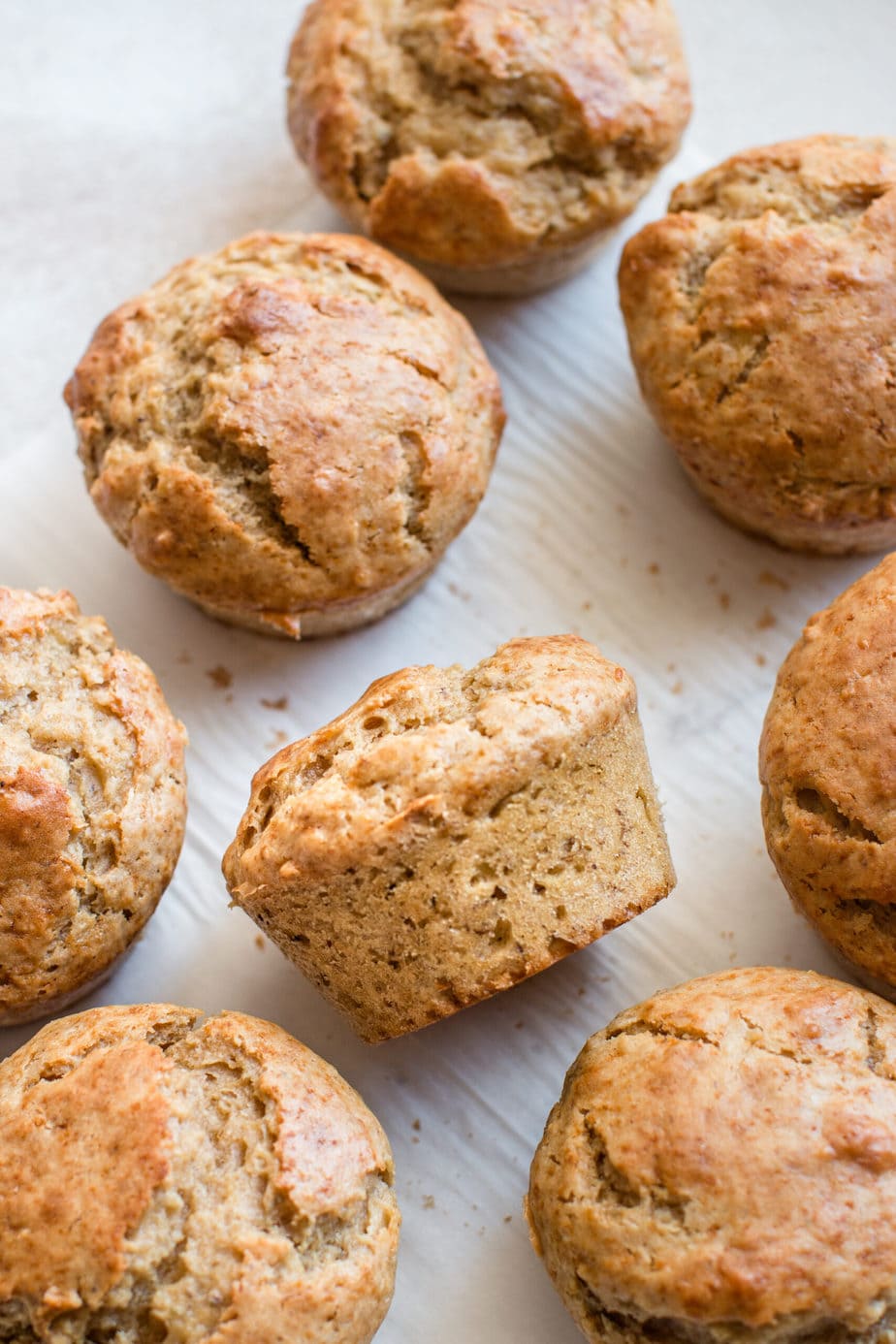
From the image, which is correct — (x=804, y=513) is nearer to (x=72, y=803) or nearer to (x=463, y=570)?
(x=463, y=570)

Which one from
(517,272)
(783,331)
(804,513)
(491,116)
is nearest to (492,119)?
(491,116)

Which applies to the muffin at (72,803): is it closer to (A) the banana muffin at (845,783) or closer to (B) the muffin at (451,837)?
(B) the muffin at (451,837)

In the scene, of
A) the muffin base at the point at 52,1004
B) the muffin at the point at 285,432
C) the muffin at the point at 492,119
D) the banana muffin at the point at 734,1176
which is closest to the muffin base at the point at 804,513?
the muffin at the point at 285,432

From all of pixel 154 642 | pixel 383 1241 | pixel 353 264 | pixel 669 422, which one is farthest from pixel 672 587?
pixel 383 1241

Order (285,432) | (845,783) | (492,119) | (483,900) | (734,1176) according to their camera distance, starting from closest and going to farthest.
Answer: (734,1176)
(483,900)
(845,783)
(285,432)
(492,119)

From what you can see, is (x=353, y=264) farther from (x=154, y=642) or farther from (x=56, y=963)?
(x=56, y=963)

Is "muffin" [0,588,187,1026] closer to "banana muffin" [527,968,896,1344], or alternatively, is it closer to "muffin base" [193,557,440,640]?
"muffin base" [193,557,440,640]

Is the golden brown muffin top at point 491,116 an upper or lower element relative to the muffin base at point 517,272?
upper
